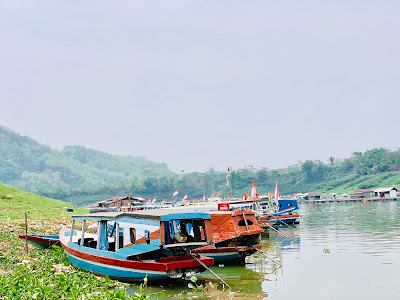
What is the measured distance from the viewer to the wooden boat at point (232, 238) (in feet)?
55.8

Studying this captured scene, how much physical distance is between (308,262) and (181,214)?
7.51 metres

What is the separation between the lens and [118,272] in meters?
13.0

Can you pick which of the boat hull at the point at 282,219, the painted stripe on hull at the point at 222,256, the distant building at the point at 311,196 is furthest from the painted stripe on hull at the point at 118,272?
the distant building at the point at 311,196

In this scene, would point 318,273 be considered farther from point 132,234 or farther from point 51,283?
point 51,283

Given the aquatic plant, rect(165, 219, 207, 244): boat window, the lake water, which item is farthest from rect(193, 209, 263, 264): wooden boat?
the aquatic plant

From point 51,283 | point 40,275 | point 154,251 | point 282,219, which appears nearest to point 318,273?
point 154,251

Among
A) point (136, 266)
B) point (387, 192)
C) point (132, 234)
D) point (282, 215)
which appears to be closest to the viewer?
point (136, 266)

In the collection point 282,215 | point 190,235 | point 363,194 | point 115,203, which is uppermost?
point 115,203

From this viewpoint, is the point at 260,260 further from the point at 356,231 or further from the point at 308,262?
the point at 356,231

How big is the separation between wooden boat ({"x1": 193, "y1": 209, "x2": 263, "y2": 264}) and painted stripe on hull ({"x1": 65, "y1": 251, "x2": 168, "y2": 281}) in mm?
4066

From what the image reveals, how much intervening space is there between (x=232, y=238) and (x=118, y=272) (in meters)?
5.43

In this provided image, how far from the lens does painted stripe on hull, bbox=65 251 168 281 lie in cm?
1241

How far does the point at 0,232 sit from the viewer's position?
19516 mm

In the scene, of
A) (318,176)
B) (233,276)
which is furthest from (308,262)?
→ (318,176)
